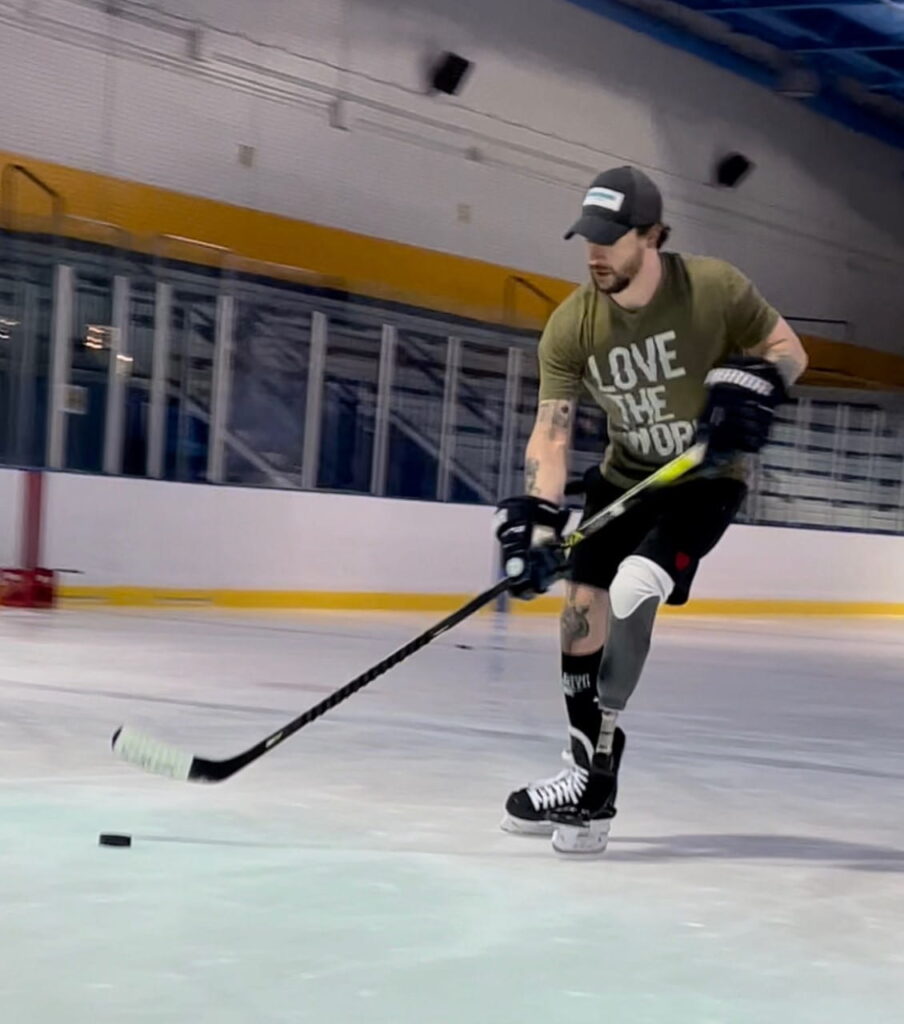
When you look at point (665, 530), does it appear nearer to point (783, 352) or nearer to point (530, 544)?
point (530, 544)

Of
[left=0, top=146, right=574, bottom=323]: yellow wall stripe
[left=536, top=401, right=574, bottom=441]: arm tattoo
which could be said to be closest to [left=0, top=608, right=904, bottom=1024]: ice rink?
[left=536, top=401, right=574, bottom=441]: arm tattoo

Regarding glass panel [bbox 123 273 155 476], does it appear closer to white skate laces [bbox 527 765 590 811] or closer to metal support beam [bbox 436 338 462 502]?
metal support beam [bbox 436 338 462 502]

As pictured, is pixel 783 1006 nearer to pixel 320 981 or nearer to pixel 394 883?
pixel 320 981

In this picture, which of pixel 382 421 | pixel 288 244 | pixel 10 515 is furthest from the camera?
pixel 288 244

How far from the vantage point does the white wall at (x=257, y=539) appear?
823 cm

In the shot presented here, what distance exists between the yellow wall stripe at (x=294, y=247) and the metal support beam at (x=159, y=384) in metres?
0.29

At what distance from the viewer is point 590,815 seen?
2.69 metres

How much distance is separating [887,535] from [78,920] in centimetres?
1175

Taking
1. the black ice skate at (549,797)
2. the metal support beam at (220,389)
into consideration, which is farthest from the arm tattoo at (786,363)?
the metal support beam at (220,389)

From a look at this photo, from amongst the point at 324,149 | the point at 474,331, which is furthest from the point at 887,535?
the point at 324,149

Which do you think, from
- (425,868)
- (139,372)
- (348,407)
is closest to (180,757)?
(425,868)

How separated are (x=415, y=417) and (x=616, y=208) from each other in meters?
7.26

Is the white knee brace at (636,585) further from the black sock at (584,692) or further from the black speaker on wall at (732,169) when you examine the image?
the black speaker on wall at (732,169)

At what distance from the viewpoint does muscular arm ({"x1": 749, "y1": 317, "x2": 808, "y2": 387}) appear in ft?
8.88
